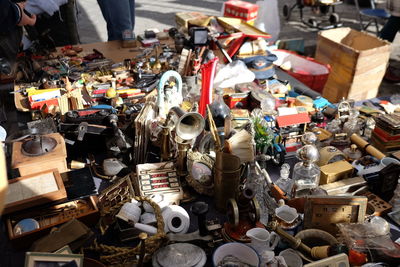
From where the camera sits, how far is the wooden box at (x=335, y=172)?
5.65ft

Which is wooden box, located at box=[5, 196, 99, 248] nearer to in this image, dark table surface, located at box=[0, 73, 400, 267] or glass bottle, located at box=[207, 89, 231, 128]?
dark table surface, located at box=[0, 73, 400, 267]

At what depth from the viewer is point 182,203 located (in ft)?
5.65

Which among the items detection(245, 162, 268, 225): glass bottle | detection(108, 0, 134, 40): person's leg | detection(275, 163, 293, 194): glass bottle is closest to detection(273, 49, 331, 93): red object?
detection(108, 0, 134, 40): person's leg

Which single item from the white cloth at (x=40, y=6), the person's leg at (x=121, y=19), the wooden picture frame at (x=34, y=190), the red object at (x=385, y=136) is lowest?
the wooden picture frame at (x=34, y=190)

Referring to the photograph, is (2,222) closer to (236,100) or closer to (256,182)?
(256,182)

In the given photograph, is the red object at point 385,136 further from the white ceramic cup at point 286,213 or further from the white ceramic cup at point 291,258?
the white ceramic cup at point 291,258

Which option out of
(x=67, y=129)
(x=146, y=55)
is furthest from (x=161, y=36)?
(x=67, y=129)

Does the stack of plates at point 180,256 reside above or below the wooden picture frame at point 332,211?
below

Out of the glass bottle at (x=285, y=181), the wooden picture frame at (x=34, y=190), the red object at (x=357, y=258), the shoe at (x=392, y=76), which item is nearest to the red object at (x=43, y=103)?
the wooden picture frame at (x=34, y=190)

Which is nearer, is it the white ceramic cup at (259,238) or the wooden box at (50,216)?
the white ceramic cup at (259,238)

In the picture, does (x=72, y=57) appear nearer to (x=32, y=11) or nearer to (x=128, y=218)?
(x=32, y=11)

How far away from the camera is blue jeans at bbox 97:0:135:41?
352 cm

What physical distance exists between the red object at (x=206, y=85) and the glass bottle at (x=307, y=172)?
0.69 m

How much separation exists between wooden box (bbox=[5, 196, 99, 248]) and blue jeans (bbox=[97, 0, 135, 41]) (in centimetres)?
216
